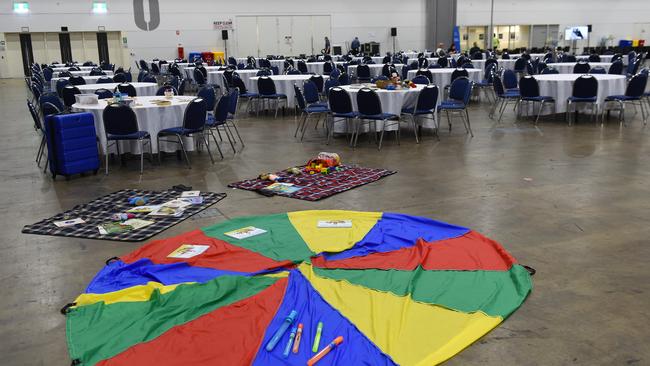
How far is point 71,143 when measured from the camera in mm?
7250

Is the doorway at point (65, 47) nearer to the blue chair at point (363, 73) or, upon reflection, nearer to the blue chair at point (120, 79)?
the blue chair at point (120, 79)

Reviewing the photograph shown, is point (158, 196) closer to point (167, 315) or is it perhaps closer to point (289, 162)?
point (289, 162)

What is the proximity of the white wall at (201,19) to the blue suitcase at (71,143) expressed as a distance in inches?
872

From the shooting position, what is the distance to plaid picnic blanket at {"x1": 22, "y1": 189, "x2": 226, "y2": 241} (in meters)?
5.24

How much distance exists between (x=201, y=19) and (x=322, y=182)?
78.3 feet

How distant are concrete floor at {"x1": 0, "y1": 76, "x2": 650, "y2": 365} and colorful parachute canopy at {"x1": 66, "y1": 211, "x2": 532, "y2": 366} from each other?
20 centimetres

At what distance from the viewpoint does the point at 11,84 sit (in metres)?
24.2

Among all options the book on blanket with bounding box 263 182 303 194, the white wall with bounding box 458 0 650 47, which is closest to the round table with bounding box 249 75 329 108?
the book on blanket with bounding box 263 182 303 194


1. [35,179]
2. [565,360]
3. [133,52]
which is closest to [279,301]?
[565,360]

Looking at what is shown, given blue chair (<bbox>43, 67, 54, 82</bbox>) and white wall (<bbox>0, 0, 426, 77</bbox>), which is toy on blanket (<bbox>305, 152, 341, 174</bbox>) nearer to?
blue chair (<bbox>43, 67, 54, 82</bbox>)

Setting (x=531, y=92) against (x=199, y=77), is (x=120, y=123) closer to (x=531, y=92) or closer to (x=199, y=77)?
(x=531, y=92)

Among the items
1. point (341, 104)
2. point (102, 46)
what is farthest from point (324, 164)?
point (102, 46)

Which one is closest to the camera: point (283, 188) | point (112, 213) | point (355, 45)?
point (112, 213)

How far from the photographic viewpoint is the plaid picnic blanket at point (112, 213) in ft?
17.2
